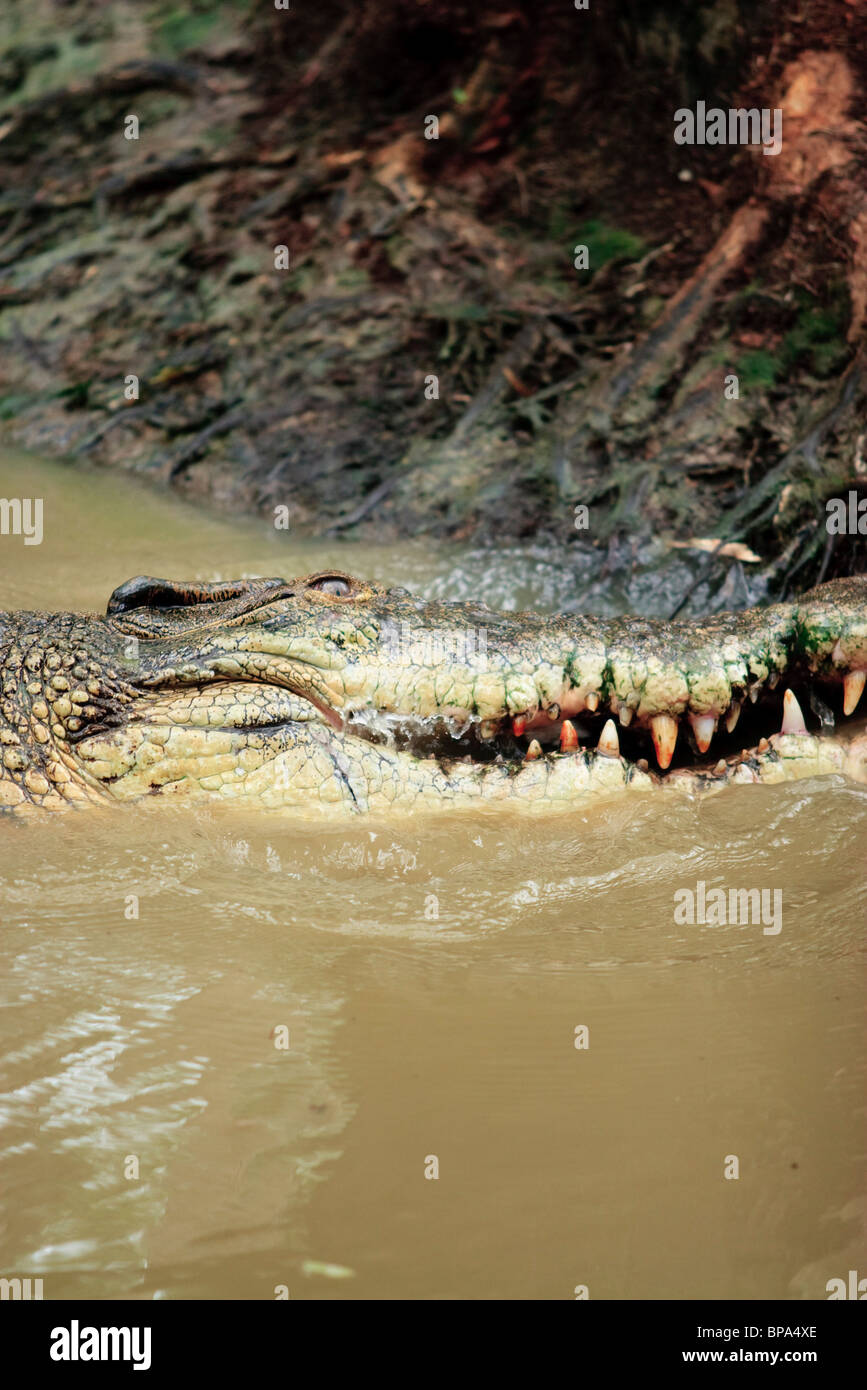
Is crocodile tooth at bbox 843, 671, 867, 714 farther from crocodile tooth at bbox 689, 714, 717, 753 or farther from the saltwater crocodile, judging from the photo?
crocodile tooth at bbox 689, 714, 717, 753

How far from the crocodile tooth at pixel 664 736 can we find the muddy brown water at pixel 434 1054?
0.43ft

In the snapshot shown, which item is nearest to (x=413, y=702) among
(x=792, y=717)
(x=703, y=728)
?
(x=703, y=728)

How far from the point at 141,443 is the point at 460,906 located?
438 cm

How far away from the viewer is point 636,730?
10.7 feet

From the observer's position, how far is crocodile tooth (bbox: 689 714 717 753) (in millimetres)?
3180

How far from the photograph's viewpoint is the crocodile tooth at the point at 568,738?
3.22 meters

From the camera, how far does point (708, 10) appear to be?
5.62 metres

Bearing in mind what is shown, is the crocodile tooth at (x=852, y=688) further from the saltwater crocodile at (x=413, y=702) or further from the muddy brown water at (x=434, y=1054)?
the muddy brown water at (x=434, y=1054)

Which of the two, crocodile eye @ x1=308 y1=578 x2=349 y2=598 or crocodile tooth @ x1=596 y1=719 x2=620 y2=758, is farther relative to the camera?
crocodile eye @ x1=308 y1=578 x2=349 y2=598

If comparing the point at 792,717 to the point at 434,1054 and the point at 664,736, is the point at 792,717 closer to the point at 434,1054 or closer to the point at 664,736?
the point at 664,736

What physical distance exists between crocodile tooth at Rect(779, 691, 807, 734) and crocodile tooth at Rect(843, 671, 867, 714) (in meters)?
0.12

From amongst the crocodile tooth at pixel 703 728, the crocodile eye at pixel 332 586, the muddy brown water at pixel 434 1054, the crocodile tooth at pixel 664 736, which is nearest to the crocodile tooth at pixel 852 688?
the muddy brown water at pixel 434 1054

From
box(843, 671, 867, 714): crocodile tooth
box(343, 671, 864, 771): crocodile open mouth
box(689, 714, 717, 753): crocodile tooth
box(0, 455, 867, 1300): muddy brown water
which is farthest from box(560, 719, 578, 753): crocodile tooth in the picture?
box(843, 671, 867, 714): crocodile tooth

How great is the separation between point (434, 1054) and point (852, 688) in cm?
146
